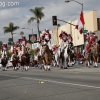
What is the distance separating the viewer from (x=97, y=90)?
496 inches

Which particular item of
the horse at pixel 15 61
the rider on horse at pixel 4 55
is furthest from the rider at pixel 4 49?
the horse at pixel 15 61

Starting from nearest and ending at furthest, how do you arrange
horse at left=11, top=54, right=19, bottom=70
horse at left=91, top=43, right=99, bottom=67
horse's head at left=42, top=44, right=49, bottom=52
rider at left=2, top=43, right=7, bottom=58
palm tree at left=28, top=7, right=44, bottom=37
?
1. horse's head at left=42, top=44, right=49, bottom=52
2. horse at left=91, top=43, right=99, bottom=67
3. horse at left=11, top=54, right=19, bottom=70
4. rider at left=2, top=43, right=7, bottom=58
5. palm tree at left=28, top=7, right=44, bottom=37

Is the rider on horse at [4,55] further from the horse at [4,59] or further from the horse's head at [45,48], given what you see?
the horse's head at [45,48]

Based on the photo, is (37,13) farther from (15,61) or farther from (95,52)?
(95,52)

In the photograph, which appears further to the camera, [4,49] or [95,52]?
[4,49]

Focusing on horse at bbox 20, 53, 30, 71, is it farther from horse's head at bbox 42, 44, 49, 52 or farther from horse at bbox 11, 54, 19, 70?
horse's head at bbox 42, 44, 49, 52

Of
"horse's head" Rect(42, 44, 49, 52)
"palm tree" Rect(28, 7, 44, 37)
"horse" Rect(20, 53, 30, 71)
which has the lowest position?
"horse" Rect(20, 53, 30, 71)

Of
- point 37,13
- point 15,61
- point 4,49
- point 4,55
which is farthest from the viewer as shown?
point 37,13

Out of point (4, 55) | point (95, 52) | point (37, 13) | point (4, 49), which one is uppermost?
point (37, 13)

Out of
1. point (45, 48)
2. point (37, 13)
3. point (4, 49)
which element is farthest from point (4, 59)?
point (37, 13)

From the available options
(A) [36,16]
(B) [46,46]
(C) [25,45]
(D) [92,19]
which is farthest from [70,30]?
(B) [46,46]

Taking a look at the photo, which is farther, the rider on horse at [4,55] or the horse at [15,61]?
the rider on horse at [4,55]

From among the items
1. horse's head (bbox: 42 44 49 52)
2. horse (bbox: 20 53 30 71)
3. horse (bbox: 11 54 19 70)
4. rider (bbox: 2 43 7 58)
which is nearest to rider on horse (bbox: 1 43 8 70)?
rider (bbox: 2 43 7 58)

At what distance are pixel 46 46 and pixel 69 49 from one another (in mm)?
2463
